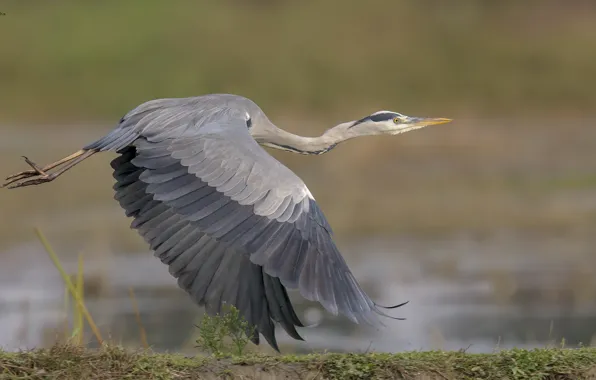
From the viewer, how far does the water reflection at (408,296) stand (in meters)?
8.80

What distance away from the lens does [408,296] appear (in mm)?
10383

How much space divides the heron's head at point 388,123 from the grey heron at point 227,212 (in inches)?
21.4

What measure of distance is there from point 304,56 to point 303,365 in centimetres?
1782

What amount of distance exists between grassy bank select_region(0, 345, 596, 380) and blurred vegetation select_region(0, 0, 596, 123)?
13.9 metres

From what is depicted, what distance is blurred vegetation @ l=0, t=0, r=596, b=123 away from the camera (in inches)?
826

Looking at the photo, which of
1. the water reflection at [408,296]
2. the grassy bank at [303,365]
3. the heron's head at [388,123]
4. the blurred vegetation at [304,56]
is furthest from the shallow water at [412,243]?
the blurred vegetation at [304,56]

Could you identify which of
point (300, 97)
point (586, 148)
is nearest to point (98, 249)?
point (586, 148)

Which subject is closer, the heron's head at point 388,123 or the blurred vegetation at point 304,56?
the heron's head at point 388,123

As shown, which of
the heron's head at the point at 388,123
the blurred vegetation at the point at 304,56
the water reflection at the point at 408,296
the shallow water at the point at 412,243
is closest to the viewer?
the heron's head at the point at 388,123

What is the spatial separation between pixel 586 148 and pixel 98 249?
26.4 feet

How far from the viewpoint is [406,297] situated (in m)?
10.3

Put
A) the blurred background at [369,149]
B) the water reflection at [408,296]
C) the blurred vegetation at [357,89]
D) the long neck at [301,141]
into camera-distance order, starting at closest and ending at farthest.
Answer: the long neck at [301,141] < the water reflection at [408,296] < the blurred background at [369,149] < the blurred vegetation at [357,89]

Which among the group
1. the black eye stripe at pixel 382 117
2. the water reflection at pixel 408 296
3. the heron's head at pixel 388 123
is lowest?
the water reflection at pixel 408 296

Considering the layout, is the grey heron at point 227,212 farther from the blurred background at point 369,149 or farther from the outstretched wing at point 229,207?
the blurred background at point 369,149
